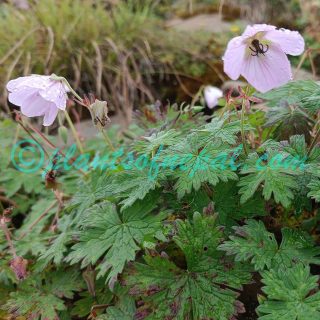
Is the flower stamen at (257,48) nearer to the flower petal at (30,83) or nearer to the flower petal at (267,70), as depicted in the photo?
the flower petal at (267,70)

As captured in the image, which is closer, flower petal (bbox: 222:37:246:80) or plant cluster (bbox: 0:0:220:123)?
flower petal (bbox: 222:37:246:80)

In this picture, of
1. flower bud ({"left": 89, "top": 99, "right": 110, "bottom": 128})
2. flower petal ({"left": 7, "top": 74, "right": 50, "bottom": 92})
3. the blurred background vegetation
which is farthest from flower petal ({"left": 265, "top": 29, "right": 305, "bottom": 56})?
the blurred background vegetation

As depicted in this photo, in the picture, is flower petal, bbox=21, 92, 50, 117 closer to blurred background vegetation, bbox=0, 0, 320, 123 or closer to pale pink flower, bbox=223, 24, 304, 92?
pale pink flower, bbox=223, 24, 304, 92

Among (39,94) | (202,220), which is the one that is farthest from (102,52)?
(202,220)

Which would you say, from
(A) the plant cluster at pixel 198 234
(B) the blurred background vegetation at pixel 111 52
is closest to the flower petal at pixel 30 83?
(A) the plant cluster at pixel 198 234

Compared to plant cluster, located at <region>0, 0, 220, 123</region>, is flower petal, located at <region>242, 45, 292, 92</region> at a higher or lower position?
higher

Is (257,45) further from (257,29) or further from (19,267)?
(19,267)

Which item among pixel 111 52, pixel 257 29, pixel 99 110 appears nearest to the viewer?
pixel 257 29

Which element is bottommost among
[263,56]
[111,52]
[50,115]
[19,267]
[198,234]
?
[111,52]
